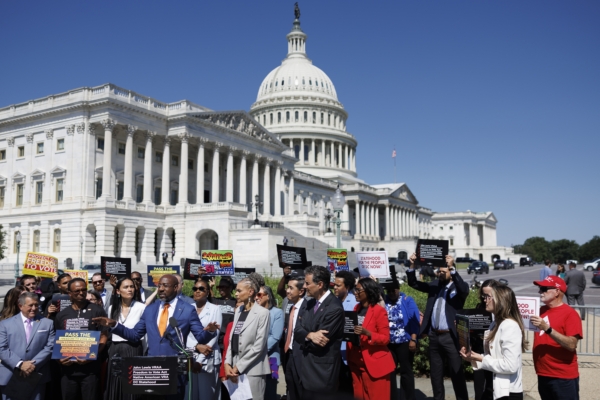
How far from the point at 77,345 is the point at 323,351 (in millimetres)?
3426

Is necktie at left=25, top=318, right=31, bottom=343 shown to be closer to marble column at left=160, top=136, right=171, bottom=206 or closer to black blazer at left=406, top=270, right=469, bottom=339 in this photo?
black blazer at left=406, top=270, right=469, bottom=339

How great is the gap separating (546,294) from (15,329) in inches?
279

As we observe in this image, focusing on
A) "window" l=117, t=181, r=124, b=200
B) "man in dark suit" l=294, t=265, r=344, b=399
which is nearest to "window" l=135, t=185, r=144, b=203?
"window" l=117, t=181, r=124, b=200

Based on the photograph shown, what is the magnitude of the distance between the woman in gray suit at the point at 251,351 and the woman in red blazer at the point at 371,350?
4.20ft

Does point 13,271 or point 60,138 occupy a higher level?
point 60,138

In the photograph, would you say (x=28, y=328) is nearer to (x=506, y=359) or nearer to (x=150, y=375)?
(x=150, y=375)

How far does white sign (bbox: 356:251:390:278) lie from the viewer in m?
12.7

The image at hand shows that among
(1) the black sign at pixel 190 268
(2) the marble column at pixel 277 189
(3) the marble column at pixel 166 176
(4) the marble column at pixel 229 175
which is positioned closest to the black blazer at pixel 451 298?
(1) the black sign at pixel 190 268

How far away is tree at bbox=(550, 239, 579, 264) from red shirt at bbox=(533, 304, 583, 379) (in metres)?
175

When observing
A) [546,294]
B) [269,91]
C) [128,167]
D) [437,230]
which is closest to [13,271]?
[128,167]

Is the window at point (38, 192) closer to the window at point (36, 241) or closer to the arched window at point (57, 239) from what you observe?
the window at point (36, 241)

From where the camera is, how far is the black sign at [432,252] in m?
10.7

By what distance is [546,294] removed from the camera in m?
7.13

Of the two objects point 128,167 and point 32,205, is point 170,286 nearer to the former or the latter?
point 128,167
